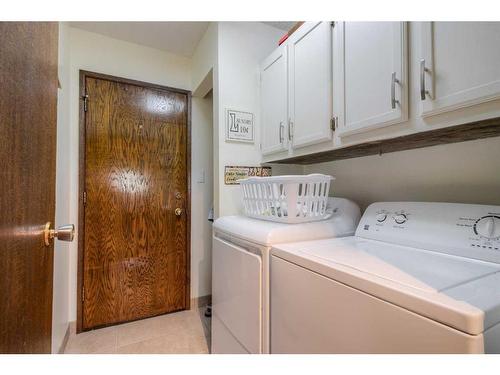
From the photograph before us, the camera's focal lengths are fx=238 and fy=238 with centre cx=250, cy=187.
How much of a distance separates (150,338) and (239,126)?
1.79 meters

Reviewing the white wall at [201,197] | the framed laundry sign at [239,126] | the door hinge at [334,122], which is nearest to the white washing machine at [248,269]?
the door hinge at [334,122]

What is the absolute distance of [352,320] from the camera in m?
0.64

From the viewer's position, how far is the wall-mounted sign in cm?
173

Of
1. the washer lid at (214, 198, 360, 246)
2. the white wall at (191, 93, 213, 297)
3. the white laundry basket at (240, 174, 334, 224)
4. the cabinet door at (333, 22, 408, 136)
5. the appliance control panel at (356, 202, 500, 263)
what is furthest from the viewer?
the white wall at (191, 93, 213, 297)

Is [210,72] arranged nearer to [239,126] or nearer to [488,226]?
[239,126]

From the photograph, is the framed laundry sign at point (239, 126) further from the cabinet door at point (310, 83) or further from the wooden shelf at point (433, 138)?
the wooden shelf at point (433, 138)

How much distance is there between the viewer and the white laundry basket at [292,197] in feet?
3.84

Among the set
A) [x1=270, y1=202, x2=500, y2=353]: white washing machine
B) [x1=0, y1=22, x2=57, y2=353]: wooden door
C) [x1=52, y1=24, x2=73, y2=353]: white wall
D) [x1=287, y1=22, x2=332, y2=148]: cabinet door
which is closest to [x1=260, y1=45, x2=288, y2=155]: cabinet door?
[x1=287, y1=22, x2=332, y2=148]: cabinet door

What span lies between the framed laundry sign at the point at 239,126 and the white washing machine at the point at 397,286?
101cm

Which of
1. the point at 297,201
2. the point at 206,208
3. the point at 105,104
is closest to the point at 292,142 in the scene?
the point at 297,201

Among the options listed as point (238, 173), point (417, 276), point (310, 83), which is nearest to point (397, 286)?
point (417, 276)

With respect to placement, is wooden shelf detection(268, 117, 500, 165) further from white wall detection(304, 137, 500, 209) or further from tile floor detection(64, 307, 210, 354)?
tile floor detection(64, 307, 210, 354)

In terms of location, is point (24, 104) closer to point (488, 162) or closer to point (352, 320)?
point (352, 320)
